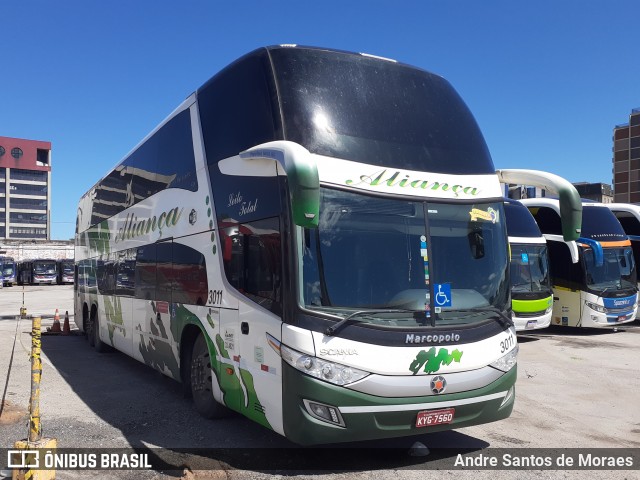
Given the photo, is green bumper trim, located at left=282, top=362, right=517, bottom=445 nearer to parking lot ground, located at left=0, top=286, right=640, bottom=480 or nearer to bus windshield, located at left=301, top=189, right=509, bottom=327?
parking lot ground, located at left=0, top=286, right=640, bottom=480

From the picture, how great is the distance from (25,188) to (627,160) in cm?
11463

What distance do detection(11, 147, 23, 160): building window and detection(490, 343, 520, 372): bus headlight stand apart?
13433cm

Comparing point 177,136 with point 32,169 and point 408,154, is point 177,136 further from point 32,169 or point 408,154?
point 32,169

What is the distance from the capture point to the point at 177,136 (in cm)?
860

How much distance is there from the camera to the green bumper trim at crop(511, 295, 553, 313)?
15.4 m

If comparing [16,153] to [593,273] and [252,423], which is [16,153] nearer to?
[593,273]

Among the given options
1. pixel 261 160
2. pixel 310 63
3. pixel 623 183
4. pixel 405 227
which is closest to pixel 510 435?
pixel 405 227

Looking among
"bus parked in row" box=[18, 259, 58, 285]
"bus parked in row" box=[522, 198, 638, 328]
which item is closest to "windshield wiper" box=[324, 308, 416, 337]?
"bus parked in row" box=[522, 198, 638, 328]

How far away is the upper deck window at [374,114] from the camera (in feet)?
18.5

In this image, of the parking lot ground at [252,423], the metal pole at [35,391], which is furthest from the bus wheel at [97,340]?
the metal pole at [35,391]

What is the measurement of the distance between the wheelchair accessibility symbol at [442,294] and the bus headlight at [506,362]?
78cm

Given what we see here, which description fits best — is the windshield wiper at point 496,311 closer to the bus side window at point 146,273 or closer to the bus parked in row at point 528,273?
the bus side window at point 146,273

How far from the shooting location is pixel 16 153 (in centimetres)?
12244

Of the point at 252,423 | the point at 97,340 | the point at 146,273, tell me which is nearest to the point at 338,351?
the point at 252,423
